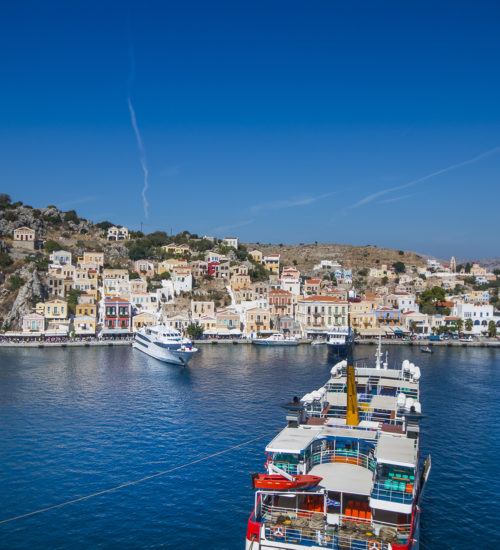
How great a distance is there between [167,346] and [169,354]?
3.01 feet

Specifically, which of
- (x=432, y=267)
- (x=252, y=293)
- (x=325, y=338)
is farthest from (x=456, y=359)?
(x=432, y=267)

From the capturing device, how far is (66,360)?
183 ft

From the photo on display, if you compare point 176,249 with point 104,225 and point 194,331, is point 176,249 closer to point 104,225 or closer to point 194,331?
point 104,225

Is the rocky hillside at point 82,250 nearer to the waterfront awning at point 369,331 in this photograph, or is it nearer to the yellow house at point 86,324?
the yellow house at point 86,324

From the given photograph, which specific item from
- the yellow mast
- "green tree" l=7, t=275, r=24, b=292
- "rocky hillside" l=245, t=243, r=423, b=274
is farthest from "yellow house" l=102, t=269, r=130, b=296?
the yellow mast

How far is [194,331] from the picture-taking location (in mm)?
72812

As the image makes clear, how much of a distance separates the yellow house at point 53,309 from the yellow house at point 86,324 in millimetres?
2448

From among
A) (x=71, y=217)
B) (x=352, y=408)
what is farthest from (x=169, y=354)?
Result: (x=71, y=217)

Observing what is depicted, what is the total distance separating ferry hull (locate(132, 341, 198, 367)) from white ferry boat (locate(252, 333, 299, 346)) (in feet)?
57.9

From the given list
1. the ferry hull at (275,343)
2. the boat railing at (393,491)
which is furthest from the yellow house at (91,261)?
the boat railing at (393,491)

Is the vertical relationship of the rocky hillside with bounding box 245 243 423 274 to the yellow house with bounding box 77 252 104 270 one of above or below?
above

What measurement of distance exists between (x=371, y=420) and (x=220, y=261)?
78.4 meters

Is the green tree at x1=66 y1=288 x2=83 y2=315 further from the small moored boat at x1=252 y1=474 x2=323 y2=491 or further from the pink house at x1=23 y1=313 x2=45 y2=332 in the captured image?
the small moored boat at x1=252 y1=474 x2=323 y2=491

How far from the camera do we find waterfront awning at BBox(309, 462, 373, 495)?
16688 mm
